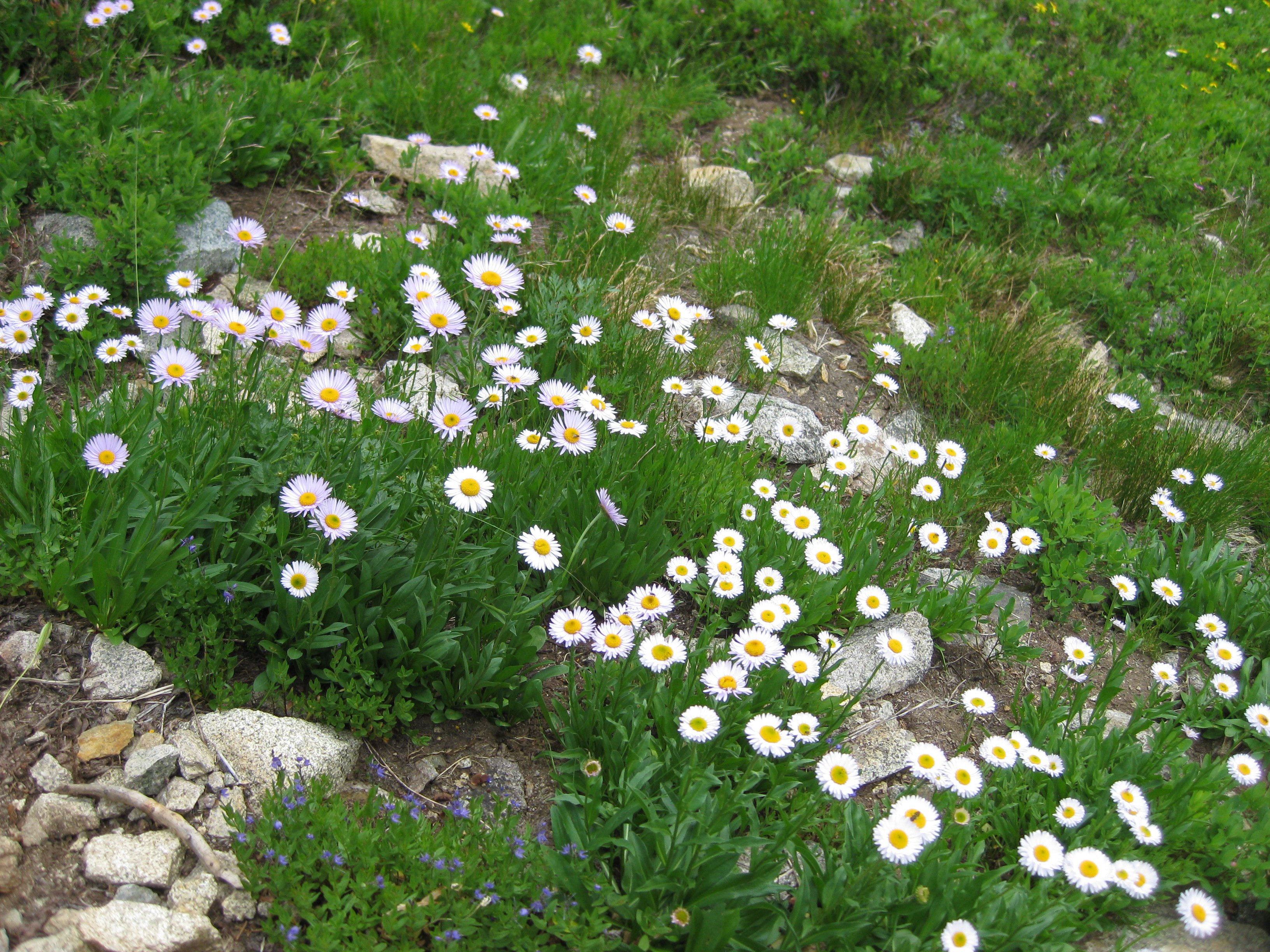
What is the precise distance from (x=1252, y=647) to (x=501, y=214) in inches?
144

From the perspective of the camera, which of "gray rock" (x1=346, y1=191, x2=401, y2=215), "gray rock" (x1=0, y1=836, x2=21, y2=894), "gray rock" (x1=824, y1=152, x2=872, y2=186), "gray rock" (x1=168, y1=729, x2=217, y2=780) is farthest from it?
"gray rock" (x1=824, y1=152, x2=872, y2=186)

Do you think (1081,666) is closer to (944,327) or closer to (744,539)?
(744,539)

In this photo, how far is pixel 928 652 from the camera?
132 inches

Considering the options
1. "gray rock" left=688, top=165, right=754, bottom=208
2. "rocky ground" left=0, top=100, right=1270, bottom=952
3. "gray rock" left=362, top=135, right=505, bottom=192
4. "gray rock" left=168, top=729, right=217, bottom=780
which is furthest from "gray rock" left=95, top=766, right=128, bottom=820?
"gray rock" left=688, top=165, right=754, bottom=208

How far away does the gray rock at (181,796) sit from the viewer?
237 cm

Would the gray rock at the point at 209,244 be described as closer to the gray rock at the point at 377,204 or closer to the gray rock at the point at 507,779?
the gray rock at the point at 377,204

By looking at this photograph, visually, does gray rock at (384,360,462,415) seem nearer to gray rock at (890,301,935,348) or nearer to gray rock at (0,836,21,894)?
gray rock at (0,836,21,894)

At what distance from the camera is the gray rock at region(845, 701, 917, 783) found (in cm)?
295

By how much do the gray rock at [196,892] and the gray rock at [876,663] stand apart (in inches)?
74.5

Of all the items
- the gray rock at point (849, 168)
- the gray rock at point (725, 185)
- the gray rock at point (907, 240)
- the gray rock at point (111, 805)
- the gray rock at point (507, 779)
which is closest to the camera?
the gray rock at point (111, 805)

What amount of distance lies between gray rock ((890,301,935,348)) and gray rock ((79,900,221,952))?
158 inches

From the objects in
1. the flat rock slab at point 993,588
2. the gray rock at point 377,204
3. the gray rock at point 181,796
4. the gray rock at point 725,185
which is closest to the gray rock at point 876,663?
the flat rock slab at point 993,588

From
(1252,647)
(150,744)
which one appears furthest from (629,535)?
(1252,647)

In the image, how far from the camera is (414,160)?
5.00 meters
